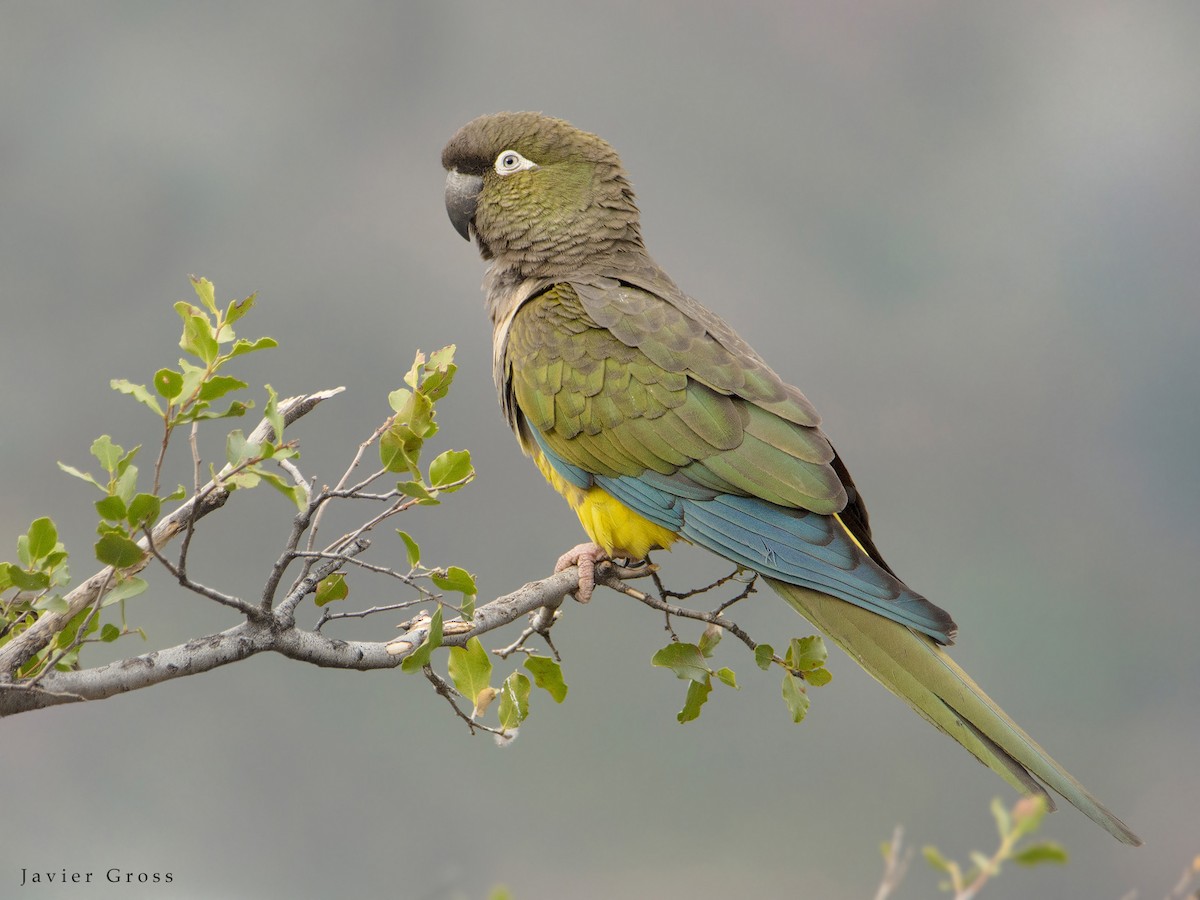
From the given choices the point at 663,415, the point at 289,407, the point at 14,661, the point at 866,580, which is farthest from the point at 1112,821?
the point at 14,661

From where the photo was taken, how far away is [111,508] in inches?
43.7

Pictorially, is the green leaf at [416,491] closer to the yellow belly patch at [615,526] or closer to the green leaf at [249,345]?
the green leaf at [249,345]

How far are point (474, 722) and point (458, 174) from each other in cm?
117

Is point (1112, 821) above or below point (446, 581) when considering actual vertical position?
below

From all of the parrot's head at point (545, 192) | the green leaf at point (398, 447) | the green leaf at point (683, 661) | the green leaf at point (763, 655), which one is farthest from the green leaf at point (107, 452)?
the parrot's head at point (545, 192)

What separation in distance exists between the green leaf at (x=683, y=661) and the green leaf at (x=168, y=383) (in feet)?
2.50

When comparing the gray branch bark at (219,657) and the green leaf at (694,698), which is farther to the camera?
the green leaf at (694,698)

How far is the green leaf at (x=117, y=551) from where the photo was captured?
109 centimetres

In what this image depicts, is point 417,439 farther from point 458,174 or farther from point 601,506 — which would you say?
point 458,174

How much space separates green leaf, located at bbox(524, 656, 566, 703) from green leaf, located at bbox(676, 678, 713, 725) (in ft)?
0.62

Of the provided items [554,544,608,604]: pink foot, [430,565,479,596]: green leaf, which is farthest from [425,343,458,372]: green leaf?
[554,544,608,604]: pink foot

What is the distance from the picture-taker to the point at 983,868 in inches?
26.2

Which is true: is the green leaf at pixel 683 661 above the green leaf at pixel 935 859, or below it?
above

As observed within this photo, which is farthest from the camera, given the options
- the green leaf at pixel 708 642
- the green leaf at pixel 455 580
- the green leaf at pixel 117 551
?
the green leaf at pixel 708 642
